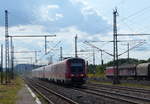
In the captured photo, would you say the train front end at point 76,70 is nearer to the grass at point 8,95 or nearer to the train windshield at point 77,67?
the train windshield at point 77,67

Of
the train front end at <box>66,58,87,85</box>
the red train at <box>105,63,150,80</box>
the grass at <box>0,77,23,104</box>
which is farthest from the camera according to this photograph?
the red train at <box>105,63,150,80</box>

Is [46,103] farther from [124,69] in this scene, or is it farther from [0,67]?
[124,69]

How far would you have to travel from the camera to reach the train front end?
4466 cm

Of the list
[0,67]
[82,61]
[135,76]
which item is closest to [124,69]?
[135,76]

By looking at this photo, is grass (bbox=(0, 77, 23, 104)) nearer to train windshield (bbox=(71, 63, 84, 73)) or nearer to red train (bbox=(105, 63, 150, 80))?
train windshield (bbox=(71, 63, 84, 73))

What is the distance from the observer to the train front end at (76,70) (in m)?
44.7

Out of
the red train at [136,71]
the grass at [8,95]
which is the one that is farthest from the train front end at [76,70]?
the red train at [136,71]

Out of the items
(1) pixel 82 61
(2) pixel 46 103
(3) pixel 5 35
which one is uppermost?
(3) pixel 5 35

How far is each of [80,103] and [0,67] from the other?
133 feet

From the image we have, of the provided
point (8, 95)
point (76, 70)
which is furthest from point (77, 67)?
Result: point (8, 95)

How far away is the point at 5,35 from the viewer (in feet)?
159

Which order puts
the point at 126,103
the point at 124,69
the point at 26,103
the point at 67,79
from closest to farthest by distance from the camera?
the point at 126,103 → the point at 26,103 → the point at 67,79 → the point at 124,69

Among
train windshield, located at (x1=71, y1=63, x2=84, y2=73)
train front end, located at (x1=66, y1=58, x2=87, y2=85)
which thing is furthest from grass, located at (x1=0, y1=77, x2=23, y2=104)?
train windshield, located at (x1=71, y1=63, x2=84, y2=73)

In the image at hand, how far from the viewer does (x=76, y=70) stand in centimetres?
4503
